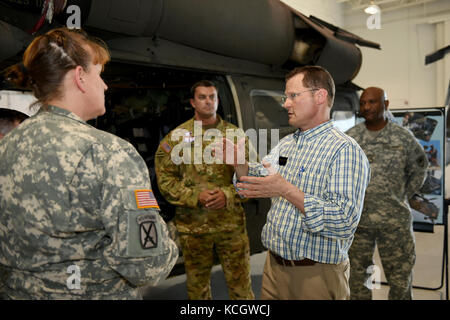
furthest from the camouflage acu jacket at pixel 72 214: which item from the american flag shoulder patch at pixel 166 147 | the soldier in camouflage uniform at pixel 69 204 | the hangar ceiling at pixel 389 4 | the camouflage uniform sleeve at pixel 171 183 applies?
the hangar ceiling at pixel 389 4

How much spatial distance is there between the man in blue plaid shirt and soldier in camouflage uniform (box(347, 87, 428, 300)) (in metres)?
1.21

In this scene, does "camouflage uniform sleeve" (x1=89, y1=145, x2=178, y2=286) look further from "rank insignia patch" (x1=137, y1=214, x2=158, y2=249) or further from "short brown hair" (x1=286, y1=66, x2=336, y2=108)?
"short brown hair" (x1=286, y1=66, x2=336, y2=108)

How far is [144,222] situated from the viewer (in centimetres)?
106

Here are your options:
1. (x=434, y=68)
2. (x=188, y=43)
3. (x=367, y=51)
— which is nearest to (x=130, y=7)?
(x=188, y=43)

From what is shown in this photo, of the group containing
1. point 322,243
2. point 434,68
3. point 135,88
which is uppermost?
point 434,68

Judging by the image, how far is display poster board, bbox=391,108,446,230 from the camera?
3719 millimetres

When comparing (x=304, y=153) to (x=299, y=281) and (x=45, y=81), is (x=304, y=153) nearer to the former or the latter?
(x=299, y=281)

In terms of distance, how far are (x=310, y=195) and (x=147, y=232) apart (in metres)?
0.73

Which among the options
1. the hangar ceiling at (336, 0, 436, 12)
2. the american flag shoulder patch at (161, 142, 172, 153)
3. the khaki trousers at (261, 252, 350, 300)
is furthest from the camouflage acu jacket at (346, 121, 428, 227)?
the hangar ceiling at (336, 0, 436, 12)

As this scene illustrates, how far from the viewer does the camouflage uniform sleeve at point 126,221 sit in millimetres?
1034

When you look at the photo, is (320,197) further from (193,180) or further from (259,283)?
(259,283)

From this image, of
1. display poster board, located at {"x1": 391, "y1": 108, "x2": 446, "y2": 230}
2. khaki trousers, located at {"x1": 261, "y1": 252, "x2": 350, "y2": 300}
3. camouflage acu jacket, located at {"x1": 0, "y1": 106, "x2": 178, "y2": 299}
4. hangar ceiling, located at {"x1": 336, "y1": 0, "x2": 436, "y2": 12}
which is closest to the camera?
camouflage acu jacket, located at {"x1": 0, "y1": 106, "x2": 178, "y2": 299}

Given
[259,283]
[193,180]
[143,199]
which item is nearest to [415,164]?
[193,180]

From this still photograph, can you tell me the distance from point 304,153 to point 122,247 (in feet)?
3.28
